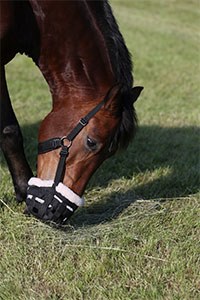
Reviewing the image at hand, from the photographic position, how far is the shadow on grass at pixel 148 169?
3.98 meters

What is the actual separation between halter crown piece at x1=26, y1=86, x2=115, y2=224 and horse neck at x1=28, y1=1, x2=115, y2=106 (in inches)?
6.2

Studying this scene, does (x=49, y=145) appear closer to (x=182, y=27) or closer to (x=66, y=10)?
(x=66, y=10)

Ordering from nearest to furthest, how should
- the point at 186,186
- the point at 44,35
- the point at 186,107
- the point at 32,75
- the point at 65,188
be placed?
1. the point at 65,188
2. the point at 44,35
3. the point at 186,186
4. the point at 186,107
5. the point at 32,75

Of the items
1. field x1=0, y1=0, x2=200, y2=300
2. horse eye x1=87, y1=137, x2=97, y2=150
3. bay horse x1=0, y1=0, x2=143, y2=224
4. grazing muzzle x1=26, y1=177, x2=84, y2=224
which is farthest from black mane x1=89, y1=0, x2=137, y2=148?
field x1=0, y1=0, x2=200, y2=300

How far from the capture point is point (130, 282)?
3082 mm

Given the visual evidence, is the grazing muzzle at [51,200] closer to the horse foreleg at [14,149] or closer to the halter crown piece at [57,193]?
the halter crown piece at [57,193]

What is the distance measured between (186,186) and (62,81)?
4.71 ft

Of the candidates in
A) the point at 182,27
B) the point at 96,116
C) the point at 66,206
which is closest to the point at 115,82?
the point at 96,116

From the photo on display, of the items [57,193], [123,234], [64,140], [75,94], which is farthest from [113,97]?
[123,234]

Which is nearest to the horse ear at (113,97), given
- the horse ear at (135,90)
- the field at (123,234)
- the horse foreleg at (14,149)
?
the horse ear at (135,90)

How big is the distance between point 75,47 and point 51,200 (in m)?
0.91

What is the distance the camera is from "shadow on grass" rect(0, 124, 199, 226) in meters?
3.98

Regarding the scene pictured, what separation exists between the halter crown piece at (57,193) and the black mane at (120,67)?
0.45 ft

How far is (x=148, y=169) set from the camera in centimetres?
484
